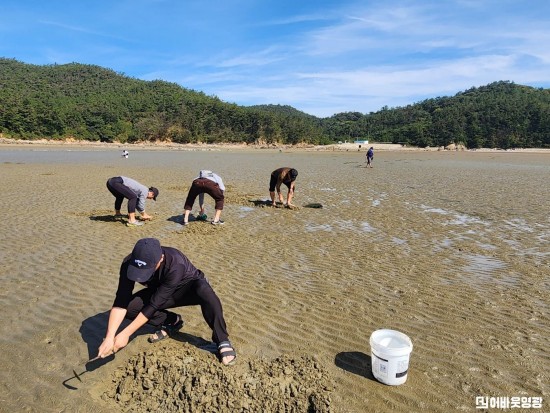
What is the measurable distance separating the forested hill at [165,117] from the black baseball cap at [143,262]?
288 ft

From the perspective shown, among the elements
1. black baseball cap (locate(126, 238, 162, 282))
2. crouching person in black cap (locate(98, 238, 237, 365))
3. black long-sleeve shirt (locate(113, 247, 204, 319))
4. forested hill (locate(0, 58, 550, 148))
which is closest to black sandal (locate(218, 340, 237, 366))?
crouching person in black cap (locate(98, 238, 237, 365))

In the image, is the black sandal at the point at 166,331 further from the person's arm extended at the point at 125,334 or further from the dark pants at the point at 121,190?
the dark pants at the point at 121,190

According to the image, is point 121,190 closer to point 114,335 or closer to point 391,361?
point 114,335

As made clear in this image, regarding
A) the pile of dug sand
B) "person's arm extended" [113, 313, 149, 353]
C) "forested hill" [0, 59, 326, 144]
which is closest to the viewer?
the pile of dug sand

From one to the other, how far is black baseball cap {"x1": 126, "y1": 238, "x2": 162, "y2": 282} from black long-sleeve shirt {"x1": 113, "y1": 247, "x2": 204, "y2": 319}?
0.60 feet

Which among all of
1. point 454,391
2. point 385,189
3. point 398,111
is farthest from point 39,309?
point 398,111

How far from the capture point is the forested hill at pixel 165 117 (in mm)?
83312

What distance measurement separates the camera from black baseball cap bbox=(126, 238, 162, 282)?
11.8ft

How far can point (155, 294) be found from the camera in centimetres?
389

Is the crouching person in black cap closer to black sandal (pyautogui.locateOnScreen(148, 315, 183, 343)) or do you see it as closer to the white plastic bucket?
black sandal (pyautogui.locateOnScreen(148, 315, 183, 343))

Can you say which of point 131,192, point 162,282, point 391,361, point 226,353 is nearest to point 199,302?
point 162,282

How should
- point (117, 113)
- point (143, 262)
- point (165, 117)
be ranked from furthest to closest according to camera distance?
point (165, 117)
point (117, 113)
point (143, 262)

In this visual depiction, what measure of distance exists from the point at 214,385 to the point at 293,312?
1946 mm

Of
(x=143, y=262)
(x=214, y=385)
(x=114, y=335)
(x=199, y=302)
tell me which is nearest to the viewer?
(x=214, y=385)
